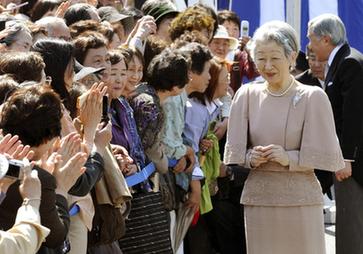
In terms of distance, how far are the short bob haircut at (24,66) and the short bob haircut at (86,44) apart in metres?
1.03

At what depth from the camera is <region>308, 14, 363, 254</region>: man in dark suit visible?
7.96 meters

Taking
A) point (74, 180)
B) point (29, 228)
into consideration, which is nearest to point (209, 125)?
point (74, 180)

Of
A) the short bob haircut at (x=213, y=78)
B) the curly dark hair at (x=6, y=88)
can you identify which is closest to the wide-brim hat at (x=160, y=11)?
the short bob haircut at (x=213, y=78)

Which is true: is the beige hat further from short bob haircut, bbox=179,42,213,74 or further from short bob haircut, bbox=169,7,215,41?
short bob haircut, bbox=179,42,213,74

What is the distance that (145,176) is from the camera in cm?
641

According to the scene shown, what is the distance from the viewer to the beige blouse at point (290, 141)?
6457 millimetres

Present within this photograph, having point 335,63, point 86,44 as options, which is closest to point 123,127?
point 86,44

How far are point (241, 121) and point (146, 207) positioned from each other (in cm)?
89

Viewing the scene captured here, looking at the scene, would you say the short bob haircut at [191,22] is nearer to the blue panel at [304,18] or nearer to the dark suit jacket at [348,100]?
the dark suit jacket at [348,100]

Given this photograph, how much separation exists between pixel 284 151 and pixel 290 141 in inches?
4.1

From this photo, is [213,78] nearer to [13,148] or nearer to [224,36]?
[224,36]

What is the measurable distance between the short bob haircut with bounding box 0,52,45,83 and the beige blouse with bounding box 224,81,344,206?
5.88 ft

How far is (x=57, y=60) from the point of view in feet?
18.6

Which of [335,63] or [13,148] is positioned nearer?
[13,148]
